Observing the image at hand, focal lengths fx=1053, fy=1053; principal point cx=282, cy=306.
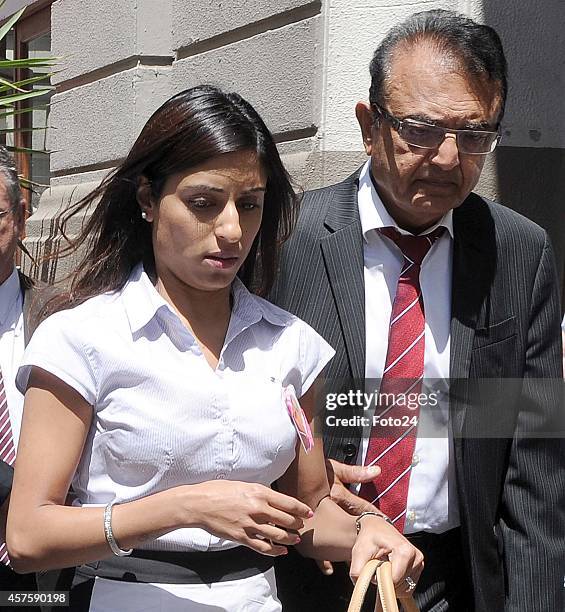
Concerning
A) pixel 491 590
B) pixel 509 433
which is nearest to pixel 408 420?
pixel 509 433

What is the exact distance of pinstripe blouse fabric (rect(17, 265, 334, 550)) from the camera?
2.00 metres

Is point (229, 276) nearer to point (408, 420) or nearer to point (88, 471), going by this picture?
point (88, 471)

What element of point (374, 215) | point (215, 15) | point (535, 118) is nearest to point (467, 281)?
point (374, 215)

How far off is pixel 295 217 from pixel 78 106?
428 centimetres

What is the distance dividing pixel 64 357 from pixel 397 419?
99cm

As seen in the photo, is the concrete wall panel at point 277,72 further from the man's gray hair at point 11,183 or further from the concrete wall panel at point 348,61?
the man's gray hair at point 11,183

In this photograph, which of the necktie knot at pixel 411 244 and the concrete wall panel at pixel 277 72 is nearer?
the necktie knot at pixel 411 244

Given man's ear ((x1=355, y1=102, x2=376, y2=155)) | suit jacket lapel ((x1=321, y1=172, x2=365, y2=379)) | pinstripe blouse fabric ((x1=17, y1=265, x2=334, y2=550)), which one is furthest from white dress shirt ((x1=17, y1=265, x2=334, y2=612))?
man's ear ((x1=355, y1=102, x2=376, y2=155))

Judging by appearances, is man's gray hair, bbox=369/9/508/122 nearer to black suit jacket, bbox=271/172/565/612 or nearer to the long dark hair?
black suit jacket, bbox=271/172/565/612

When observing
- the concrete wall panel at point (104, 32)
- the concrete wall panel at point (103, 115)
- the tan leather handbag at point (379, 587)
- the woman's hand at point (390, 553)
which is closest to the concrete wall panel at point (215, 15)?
the concrete wall panel at point (104, 32)

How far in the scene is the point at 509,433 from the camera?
274 cm

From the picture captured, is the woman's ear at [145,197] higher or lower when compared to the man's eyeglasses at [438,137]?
lower

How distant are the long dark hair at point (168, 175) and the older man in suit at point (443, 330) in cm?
25

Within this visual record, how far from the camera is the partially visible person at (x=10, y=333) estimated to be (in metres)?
2.83
